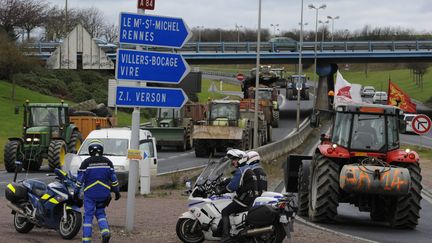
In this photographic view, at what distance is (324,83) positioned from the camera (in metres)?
77.6

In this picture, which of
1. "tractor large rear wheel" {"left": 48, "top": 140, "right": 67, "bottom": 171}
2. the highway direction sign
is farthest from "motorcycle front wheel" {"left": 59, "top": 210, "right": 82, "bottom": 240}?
"tractor large rear wheel" {"left": 48, "top": 140, "right": 67, "bottom": 171}

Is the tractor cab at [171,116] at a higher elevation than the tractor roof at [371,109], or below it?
below

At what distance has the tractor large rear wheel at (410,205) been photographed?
1561cm

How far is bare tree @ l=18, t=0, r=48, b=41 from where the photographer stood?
76500 millimetres

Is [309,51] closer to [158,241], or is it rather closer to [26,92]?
[26,92]

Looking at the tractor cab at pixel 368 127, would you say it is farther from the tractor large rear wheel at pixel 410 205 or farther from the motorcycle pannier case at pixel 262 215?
the motorcycle pannier case at pixel 262 215

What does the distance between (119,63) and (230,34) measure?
16642cm

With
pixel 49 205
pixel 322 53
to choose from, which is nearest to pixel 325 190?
pixel 49 205

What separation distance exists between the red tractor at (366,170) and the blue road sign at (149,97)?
3829 mm

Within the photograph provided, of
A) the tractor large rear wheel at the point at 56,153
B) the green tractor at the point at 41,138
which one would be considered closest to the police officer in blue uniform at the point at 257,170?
the tractor large rear wheel at the point at 56,153

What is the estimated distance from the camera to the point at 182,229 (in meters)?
12.4

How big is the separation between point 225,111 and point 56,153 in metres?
14.1

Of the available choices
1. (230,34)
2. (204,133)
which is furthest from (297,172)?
(230,34)

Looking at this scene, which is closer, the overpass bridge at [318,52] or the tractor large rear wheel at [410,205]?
the tractor large rear wheel at [410,205]
